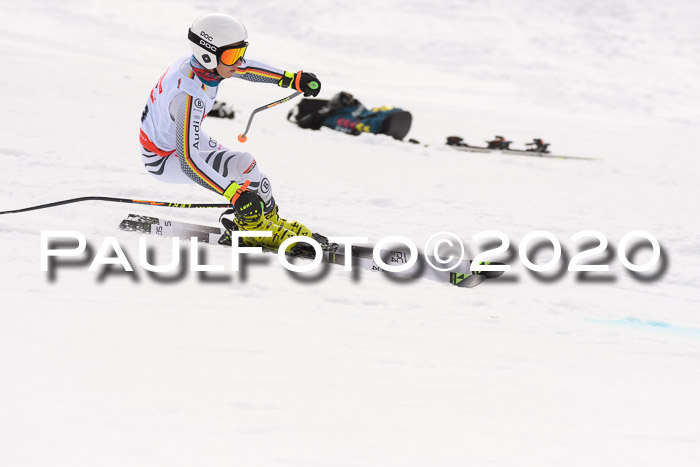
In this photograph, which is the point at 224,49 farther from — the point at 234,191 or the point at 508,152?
the point at 508,152

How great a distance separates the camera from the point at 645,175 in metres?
10.3

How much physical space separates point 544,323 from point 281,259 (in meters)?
1.54

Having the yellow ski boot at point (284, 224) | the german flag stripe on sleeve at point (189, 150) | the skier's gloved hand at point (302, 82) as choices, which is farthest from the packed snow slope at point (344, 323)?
the skier's gloved hand at point (302, 82)

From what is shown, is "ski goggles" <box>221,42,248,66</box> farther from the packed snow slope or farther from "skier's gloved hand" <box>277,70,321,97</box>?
the packed snow slope

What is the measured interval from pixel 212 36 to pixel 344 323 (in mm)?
1703

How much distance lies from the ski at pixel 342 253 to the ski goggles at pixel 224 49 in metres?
1.20

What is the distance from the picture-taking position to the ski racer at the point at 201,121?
4.36 metres

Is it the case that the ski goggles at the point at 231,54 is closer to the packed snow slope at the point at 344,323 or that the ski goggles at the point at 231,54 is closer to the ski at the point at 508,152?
the packed snow slope at the point at 344,323

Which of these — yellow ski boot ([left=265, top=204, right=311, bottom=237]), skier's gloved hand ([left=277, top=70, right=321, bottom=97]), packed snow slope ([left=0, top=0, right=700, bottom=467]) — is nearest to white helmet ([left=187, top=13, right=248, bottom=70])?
skier's gloved hand ([left=277, top=70, right=321, bottom=97])

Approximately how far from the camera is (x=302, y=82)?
4.96m

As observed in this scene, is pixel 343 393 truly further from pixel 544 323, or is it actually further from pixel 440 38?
pixel 440 38

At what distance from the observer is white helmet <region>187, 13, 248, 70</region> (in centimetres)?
432

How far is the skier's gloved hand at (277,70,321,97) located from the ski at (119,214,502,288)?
92 centimetres

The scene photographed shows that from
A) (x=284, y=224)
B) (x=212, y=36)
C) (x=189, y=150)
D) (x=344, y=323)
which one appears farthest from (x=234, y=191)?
(x=344, y=323)
